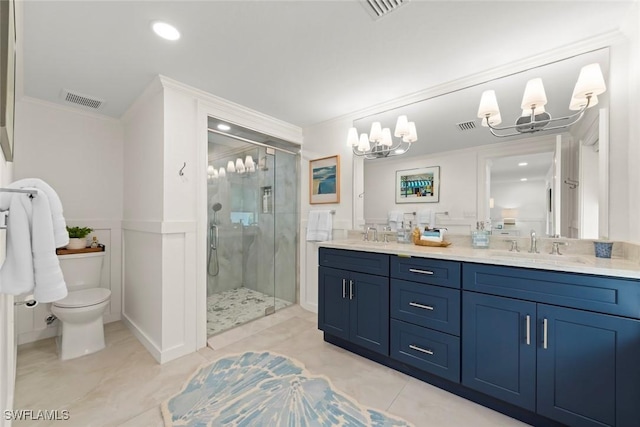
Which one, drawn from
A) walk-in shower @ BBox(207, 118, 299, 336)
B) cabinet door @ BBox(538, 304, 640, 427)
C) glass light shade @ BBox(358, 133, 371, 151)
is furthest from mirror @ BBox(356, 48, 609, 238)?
walk-in shower @ BBox(207, 118, 299, 336)

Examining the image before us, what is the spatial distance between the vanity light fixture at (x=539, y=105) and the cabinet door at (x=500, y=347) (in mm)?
1256

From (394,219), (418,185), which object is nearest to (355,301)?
(394,219)

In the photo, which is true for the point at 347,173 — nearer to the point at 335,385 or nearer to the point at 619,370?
the point at 335,385

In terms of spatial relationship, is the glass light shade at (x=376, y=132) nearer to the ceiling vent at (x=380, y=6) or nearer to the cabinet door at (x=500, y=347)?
the ceiling vent at (x=380, y=6)

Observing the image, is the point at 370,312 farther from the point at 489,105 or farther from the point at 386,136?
the point at 489,105

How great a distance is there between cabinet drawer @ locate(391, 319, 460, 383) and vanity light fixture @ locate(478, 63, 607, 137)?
1545mm

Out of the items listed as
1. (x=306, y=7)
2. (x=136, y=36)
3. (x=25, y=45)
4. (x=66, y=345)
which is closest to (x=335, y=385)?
(x=66, y=345)

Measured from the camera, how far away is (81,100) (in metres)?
2.38

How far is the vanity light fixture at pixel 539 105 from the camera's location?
1.52 metres

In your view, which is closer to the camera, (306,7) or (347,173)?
(306,7)

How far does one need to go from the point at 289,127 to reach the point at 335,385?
2.62 m

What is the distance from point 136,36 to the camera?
1581 mm

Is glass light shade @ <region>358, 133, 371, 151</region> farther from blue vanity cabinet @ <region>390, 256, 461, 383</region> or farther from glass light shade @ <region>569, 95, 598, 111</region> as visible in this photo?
glass light shade @ <region>569, 95, 598, 111</region>

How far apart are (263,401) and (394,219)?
177cm
